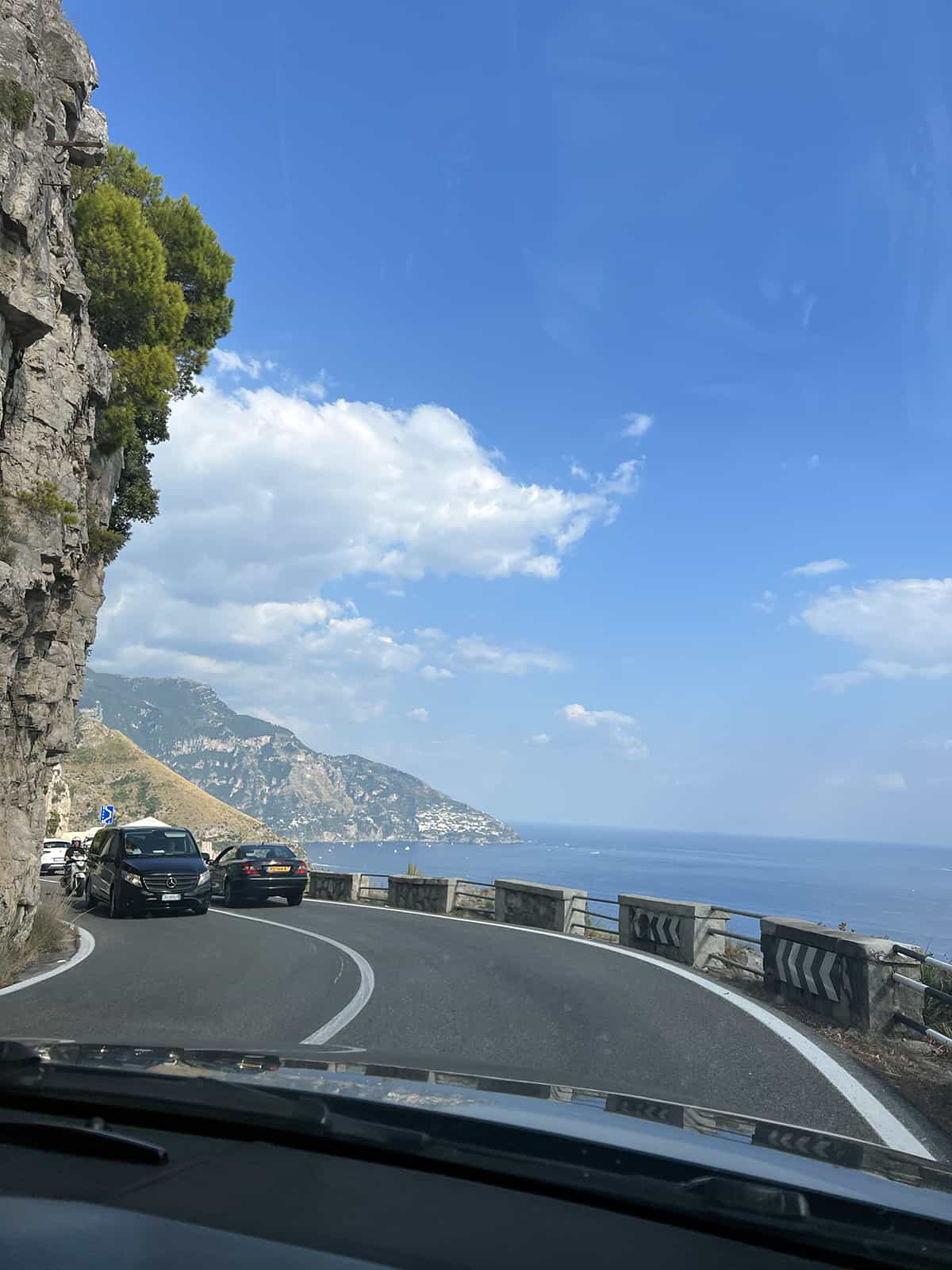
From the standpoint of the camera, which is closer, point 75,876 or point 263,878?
point 263,878

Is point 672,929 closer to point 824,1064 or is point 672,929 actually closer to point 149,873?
point 824,1064

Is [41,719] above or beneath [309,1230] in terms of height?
above

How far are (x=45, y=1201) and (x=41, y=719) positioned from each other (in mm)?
16780

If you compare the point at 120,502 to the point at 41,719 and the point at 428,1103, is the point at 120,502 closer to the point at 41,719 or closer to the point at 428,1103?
the point at 41,719

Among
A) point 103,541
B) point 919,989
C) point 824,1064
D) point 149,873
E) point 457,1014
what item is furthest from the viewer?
point 103,541

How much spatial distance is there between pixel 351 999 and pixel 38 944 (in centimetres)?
642

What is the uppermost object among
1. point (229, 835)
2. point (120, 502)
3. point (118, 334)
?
point (118, 334)

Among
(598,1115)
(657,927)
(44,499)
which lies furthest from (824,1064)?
(44,499)

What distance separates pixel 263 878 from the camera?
24.5m

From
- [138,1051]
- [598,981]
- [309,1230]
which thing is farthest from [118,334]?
[309,1230]

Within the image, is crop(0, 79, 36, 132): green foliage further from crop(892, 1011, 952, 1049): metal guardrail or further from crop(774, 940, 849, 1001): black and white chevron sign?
crop(892, 1011, 952, 1049): metal guardrail

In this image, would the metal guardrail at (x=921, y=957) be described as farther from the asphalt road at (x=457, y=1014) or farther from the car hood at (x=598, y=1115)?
the car hood at (x=598, y=1115)

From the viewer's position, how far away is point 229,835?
120 metres

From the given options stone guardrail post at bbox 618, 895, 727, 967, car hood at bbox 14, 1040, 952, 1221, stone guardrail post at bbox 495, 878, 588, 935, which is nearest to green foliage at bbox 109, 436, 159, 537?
stone guardrail post at bbox 495, 878, 588, 935
